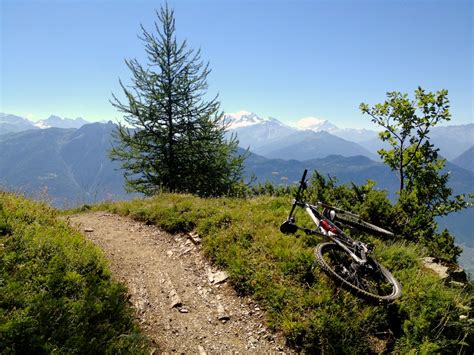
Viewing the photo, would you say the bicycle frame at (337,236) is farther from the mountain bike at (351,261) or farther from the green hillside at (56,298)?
the green hillside at (56,298)

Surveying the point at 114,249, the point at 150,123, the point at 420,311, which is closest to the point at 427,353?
the point at 420,311

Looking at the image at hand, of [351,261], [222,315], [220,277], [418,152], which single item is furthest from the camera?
[418,152]

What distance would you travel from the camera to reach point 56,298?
4879mm

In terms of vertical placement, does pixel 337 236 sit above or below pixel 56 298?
above

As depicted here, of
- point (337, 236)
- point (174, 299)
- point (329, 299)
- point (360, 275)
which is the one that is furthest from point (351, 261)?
point (174, 299)

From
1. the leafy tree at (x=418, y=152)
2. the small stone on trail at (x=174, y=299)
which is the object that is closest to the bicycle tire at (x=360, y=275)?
the small stone on trail at (x=174, y=299)

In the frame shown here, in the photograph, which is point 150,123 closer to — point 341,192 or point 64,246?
point 341,192

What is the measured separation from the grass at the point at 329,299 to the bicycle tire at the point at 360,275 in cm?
21

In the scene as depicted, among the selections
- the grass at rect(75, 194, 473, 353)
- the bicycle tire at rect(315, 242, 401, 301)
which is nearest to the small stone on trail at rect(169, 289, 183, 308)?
the grass at rect(75, 194, 473, 353)

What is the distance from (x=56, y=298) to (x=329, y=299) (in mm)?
4830

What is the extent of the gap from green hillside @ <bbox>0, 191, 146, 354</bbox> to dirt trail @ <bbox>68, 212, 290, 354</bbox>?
0.73 metres

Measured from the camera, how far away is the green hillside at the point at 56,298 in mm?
4090

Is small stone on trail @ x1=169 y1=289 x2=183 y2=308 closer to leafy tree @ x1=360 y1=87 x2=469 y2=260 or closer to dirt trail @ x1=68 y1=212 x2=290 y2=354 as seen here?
dirt trail @ x1=68 y1=212 x2=290 y2=354

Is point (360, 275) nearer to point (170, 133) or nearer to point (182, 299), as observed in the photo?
point (182, 299)
